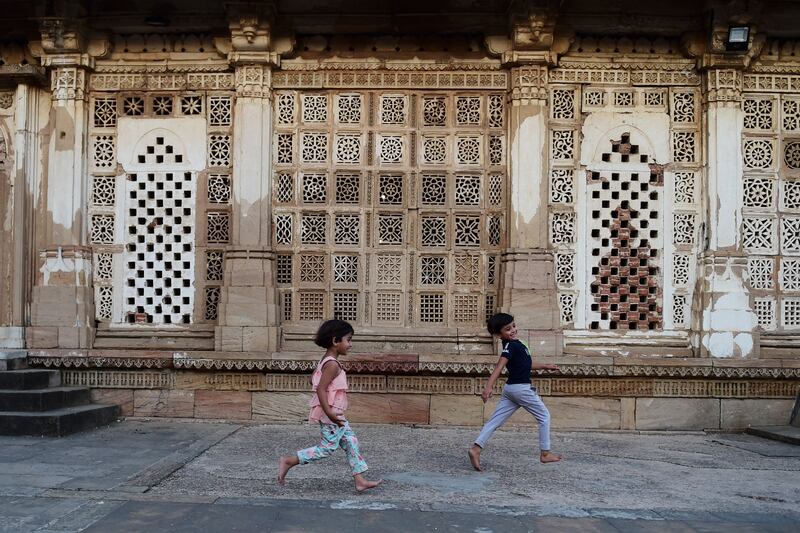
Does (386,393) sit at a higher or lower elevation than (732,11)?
A: lower

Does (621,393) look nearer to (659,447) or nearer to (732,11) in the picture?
(659,447)

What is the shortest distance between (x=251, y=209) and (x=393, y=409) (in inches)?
116

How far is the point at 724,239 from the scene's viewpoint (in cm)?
972

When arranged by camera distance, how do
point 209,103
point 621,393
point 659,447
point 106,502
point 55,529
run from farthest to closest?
point 209,103 < point 621,393 < point 659,447 < point 106,502 < point 55,529

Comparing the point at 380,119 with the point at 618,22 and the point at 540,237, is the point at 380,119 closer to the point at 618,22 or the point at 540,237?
the point at 540,237

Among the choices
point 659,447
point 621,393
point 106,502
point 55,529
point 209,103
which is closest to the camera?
point 55,529

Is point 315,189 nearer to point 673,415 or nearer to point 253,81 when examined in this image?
point 253,81

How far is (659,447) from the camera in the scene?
8.46 m

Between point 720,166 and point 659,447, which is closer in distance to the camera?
point 659,447

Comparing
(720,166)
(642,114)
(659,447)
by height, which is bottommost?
(659,447)

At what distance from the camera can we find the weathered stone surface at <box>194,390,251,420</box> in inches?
375

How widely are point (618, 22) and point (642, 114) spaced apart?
1164 mm

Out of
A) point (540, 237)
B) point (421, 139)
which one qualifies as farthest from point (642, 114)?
point (421, 139)

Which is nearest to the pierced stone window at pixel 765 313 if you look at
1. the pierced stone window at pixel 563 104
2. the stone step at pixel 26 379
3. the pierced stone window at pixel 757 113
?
the pierced stone window at pixel 757 113
